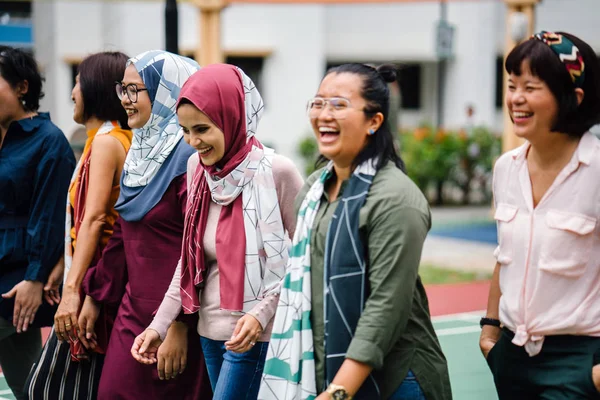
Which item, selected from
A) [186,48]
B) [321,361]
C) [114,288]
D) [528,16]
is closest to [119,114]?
[114,288]

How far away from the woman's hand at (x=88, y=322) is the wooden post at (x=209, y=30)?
25.7 feet

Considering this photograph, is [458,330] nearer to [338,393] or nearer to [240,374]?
[240,374]

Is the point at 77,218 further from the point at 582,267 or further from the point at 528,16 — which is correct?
the point at 528,16

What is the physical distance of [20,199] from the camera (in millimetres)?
4707

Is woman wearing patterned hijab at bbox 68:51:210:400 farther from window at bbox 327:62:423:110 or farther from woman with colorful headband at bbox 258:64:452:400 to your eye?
window at bbox 327:62:423:110

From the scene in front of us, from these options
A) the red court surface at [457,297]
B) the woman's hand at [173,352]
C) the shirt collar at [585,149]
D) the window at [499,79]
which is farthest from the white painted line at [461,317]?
the window at [499,79]

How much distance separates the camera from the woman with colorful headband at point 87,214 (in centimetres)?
417

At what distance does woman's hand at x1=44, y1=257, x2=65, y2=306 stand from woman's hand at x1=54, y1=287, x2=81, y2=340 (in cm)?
57

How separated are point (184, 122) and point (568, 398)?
1.76m

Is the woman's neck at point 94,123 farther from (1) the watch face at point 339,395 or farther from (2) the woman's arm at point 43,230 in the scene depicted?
(1) the watch face at point 339,395

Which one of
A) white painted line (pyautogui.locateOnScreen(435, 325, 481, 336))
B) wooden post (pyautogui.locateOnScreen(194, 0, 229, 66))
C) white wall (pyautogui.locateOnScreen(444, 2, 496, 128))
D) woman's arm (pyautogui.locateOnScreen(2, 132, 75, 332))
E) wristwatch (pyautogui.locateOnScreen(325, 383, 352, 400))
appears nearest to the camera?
wristwatch (pyautogui.locateOnScreen(325, 383, 352, 400))

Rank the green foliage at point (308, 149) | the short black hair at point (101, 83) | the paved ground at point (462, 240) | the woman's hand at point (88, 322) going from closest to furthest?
the woman's hand at point (88, 322), the short black hair at point (101, 83), the paved ground at point (462, 240), the green foliage at point (308, 149)

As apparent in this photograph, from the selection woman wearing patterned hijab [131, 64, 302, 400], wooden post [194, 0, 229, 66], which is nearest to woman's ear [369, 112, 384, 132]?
woman wearing patterned hijab [131, 64, 302, 400]

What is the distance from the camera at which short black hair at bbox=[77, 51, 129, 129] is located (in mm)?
4391
